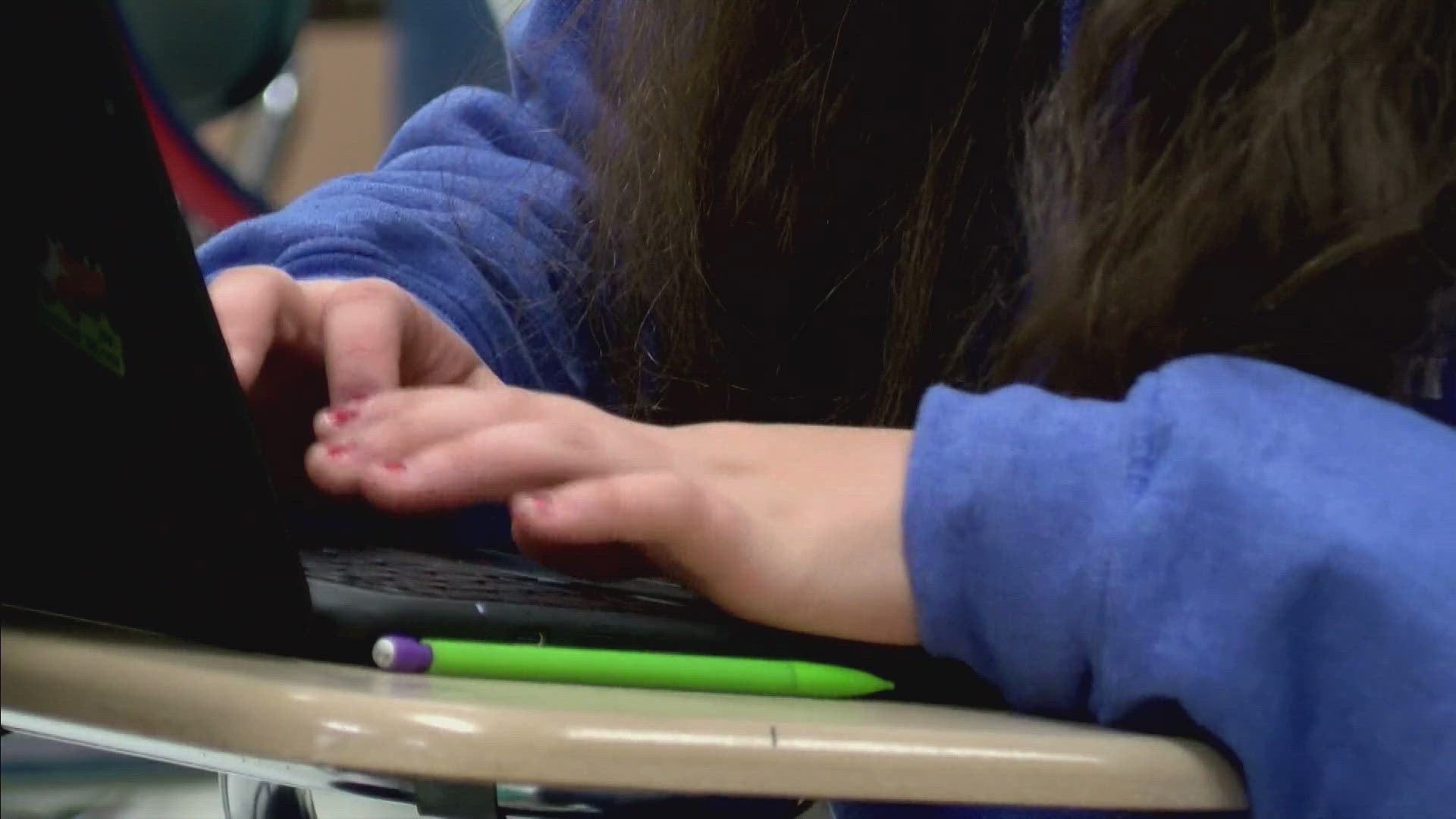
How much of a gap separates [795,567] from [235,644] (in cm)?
13

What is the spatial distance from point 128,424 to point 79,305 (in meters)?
0.02

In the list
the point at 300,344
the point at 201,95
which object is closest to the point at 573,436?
the point at 300,344

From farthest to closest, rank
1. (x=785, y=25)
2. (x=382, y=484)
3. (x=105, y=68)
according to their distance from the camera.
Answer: (x=785, y=25), (x=382, y=484), (x=105, y=68)

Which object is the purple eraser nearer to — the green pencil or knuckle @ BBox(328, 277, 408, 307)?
the green pencil

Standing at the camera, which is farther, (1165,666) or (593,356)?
(593,356)

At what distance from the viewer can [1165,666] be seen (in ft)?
0.87

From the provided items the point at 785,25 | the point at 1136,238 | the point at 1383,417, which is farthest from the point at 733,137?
the point at 1383,417

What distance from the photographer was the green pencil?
0.23 metres

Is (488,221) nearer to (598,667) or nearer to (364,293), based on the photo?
(364,293)

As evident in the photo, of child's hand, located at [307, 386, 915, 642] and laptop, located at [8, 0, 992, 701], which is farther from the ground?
laptop, located at [8, 0, 992, 701]

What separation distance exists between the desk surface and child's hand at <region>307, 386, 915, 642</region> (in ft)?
0.18

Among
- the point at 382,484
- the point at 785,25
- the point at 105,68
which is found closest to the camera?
the point at 105,68

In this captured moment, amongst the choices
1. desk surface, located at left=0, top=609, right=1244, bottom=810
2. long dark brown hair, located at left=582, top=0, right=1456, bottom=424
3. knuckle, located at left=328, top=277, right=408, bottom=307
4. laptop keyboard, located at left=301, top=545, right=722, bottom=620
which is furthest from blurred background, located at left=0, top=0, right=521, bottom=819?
desk surface, located at left=0, top=609, right=1244, bottom=810

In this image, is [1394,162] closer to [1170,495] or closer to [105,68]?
[1170,495]
